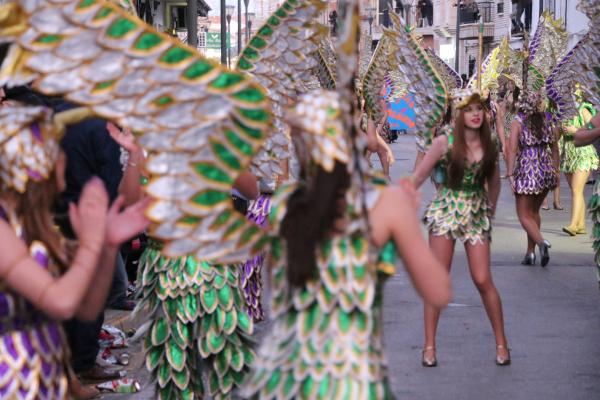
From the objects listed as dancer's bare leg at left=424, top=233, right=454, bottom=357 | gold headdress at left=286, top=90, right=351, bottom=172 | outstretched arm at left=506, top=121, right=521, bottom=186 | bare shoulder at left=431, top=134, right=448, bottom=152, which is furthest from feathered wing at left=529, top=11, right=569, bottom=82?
gold headdress at left=286, top=90, right=351, bottom=172

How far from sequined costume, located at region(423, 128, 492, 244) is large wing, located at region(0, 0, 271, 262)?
4153mm

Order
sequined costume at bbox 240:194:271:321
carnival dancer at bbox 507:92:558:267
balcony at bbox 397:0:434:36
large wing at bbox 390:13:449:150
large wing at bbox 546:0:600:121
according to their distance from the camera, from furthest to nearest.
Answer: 1. balcony at bbox 397:0:434:36
2. carnival dancer at bbox 507:92:558:267
3. large wing at bbox 390:13:449:150
4. sequined costume at bbox 240:194:271:321
5. large wing at bbox 546:0:600:121

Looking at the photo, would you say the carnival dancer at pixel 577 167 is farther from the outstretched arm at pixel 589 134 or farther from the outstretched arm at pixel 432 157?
the outstretched arm at pixel 432 157

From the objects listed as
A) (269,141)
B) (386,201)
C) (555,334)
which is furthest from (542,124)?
(386,201)

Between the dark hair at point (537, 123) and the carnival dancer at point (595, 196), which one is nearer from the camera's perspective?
the carnival dancer at point (595, 196)

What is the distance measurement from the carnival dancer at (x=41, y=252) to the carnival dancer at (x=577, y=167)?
459 inches

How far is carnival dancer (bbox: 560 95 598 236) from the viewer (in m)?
14.6

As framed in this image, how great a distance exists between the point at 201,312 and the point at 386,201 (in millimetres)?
2270

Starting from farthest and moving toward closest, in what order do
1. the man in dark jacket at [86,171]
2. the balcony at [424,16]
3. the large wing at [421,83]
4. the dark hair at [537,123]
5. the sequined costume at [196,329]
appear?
the balcony at [424,16] → the dark hair at [537,123] → the large wing at [421,83] → the man in dark jacket at [86,171] → the sequined costume at [196,329]

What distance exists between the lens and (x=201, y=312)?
213 inches

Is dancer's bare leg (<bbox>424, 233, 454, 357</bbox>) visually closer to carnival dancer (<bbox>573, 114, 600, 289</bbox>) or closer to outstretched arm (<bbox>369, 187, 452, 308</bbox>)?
carnival dancer (<bbox>573, 114, 600, 289</bbox>)

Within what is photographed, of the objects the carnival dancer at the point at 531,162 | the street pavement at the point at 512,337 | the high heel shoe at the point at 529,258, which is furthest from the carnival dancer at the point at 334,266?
the high heel shoe at the point at 529,258

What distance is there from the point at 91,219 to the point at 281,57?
10.5ft

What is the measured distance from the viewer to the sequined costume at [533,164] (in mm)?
12055
